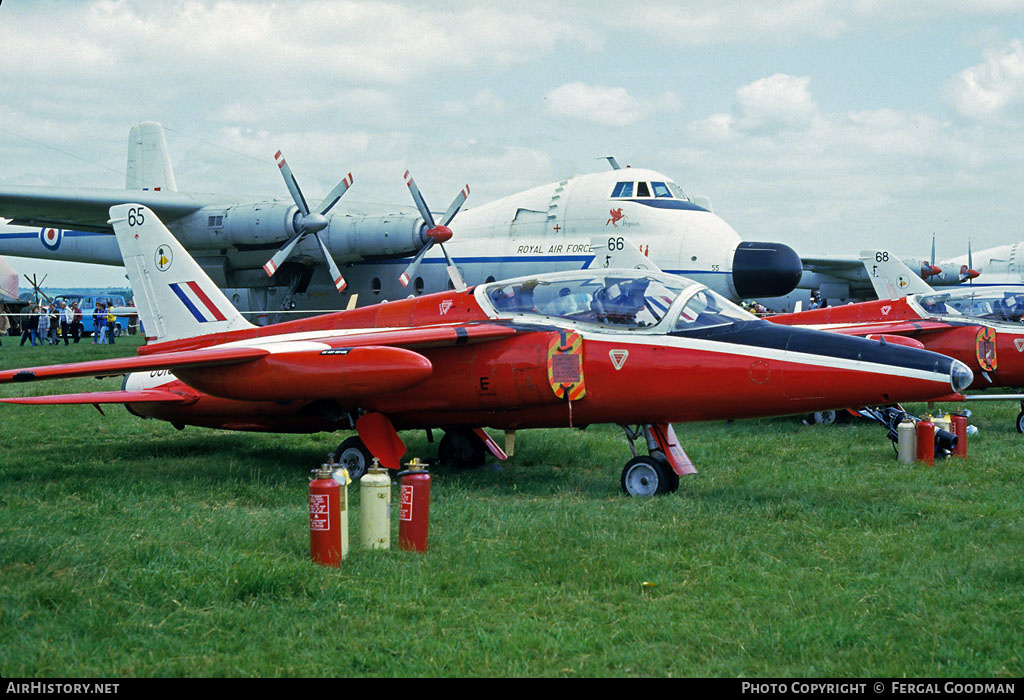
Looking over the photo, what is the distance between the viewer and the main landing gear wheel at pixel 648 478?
8367 mm

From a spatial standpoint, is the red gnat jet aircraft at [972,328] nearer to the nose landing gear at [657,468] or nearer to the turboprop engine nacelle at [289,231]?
the nose landing gear at [657,468]

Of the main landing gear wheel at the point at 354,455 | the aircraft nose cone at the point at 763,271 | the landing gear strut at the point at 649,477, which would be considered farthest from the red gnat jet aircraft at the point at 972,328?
the main landing gear wheel at the point at 354,455

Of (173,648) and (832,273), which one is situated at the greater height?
(832,273)

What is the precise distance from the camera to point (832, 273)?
138 feet

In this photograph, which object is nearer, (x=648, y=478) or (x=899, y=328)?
(x=648, y=478)

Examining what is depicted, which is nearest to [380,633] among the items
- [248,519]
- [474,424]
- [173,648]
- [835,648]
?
[173,648]

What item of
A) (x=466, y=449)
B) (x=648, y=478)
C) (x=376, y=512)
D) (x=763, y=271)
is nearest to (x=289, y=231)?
(x=763, y=271)

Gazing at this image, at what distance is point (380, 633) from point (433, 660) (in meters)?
0.50

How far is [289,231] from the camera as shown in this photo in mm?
22047

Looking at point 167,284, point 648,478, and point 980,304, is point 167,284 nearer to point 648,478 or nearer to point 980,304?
point 648,478

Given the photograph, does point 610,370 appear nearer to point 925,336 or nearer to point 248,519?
point 248,519

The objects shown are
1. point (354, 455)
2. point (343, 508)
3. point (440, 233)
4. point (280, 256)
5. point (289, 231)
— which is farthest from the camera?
point (289, 231)

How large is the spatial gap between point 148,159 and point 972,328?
26598mm

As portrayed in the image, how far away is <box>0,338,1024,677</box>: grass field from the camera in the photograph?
14.1 feet
